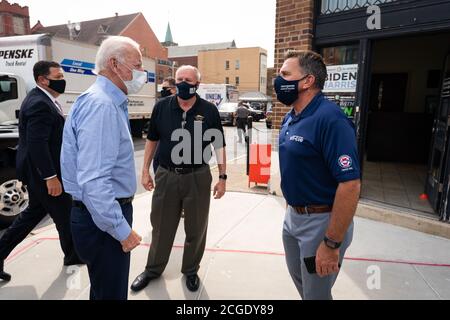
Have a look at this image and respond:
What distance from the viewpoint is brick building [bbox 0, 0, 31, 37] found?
36.8 m

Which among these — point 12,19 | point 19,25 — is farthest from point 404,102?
point 19,25

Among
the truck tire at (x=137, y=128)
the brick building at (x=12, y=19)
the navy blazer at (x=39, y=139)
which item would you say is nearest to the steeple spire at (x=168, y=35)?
the brick building at (x=12, y=19)

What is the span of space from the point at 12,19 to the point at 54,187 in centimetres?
4461

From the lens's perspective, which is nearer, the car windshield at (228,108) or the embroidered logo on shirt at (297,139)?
the embroidered logo on shirt at (297,139)

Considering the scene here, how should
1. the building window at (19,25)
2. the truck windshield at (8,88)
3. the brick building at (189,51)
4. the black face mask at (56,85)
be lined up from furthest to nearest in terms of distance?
the brick building at (189,51) → the building window at (19,25) → the truck windshield at (8,88) → the black face mask at (56,85)

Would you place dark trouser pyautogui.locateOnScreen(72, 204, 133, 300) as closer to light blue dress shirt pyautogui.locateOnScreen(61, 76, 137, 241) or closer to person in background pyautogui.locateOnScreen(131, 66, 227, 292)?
light blue dress shirt pyautogui.locateOnScreen(61, 76, 137, 241)

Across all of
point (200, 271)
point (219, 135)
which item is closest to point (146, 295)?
point (200, 271)

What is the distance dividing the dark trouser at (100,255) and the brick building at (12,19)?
43803 millimetres

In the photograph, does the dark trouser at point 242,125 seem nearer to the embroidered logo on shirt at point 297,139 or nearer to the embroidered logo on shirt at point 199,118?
the embroidered logo on shirt at point 199,118

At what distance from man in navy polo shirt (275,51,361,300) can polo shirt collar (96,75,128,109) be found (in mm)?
947

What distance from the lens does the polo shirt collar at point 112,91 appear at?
1.77 meters

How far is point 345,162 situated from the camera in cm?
172

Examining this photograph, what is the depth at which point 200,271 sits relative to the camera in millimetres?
3299

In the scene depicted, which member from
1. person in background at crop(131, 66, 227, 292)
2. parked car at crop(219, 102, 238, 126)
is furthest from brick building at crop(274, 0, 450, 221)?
parked car at crop(219, 102, 238, 126)
